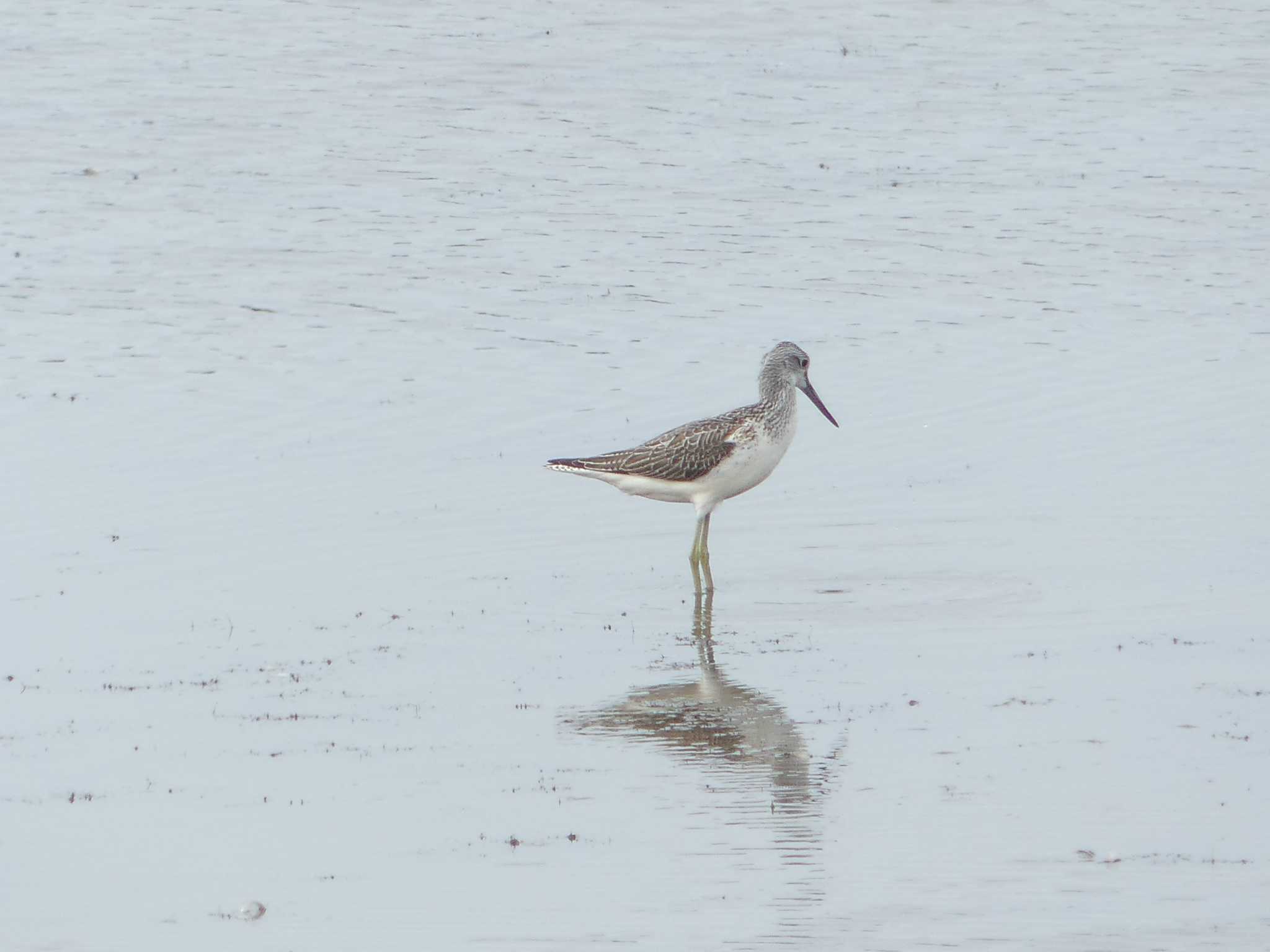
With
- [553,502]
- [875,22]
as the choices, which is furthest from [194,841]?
[875,22]

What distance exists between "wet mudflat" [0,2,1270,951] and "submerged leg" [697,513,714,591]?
0.50 feet

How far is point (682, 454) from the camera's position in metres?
14.9

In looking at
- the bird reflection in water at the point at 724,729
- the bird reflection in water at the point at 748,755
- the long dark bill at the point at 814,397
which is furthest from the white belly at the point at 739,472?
the bird reflection in water at the point at 724,729

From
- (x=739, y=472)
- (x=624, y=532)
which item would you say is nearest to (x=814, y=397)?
(x=739, y=472)

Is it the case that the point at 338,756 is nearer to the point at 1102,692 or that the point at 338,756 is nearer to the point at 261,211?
the point at 1102,692

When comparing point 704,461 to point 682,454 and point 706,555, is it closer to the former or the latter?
point 682,454

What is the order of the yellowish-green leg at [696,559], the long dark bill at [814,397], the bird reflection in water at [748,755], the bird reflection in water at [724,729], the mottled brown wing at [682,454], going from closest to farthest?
the bird reflection in water at [748,755]
the bird reflection in water at [724,729]
the yellowish-green leg at [696,559]
the mottled brown wing at [682,454]
the long dark bill at [814,397]

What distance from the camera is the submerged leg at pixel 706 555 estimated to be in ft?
46.6

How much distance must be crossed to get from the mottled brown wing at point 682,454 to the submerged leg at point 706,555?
35 cm

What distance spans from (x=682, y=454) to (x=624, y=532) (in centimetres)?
117

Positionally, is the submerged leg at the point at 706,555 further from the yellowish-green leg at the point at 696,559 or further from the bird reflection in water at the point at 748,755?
the bird reflection in water at the point at 748,755

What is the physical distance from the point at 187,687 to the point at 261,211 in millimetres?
17247

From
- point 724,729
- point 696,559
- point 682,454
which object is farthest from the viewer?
point 682,454

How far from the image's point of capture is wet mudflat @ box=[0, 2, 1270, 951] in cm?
901
